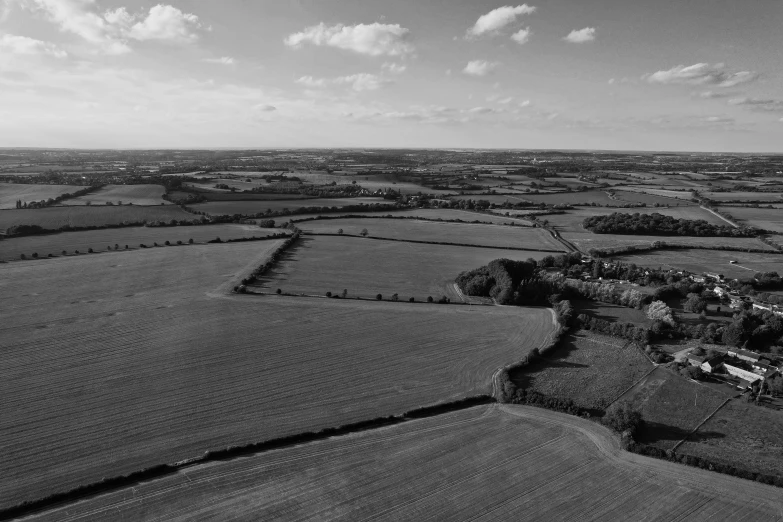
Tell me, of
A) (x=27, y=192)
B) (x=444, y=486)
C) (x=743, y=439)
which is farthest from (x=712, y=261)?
(x=27, y=192)

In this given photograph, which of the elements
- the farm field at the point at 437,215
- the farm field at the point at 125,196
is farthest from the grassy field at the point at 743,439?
the farm field at the point at 125,196

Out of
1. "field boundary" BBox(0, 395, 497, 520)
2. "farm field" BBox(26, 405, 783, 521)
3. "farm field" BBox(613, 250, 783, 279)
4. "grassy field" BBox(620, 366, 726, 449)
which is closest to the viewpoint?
"field boundary" BBox(0, 395, 497, 520)

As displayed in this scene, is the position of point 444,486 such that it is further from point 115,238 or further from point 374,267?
point 115,238

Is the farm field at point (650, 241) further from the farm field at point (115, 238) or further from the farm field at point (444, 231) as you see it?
the farm field at point (115, 238)

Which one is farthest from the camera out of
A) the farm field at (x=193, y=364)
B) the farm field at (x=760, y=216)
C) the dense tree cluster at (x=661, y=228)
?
the farm field at (x=760, y=216)

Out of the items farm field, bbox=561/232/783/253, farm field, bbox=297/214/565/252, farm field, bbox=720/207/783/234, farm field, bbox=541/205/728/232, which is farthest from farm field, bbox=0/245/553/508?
farm field, bbox=720/207/783/234

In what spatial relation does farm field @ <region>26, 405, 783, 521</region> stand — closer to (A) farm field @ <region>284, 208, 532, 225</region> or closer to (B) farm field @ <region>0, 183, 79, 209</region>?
Result: (A) farm field @ <region>284, 208, 532, 225</region>
